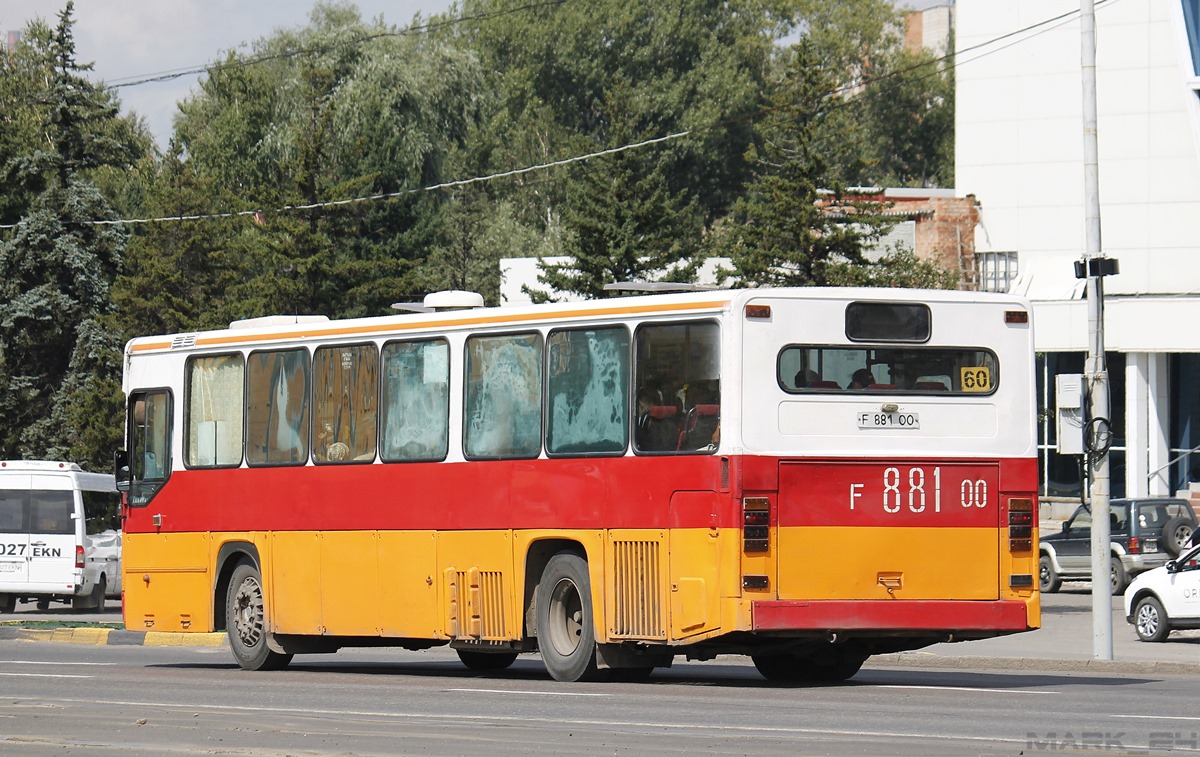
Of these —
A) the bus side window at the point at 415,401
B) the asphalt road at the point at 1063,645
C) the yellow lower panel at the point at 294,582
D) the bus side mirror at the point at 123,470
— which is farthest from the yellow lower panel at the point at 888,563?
the bus side mirror at the point at 123,470

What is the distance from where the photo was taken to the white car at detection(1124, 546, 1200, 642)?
82.2 feet

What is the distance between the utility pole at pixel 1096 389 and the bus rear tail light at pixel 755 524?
696 cm

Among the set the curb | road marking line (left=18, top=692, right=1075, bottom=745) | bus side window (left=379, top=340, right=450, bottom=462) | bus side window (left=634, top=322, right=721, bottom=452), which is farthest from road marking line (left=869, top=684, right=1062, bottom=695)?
the curb

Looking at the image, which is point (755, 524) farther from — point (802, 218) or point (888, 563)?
point (802, 218)

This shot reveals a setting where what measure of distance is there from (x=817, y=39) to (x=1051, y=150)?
47.0m

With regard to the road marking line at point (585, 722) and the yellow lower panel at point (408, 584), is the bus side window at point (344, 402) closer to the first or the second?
the yellow lower panel at point (408, 584)

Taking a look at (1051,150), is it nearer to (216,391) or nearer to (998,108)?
(998,108)

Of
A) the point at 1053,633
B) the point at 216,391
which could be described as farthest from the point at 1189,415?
the point at 216,391

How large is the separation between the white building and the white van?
87.1 ft

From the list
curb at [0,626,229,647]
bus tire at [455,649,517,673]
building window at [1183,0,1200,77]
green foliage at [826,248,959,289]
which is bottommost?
curb at [0,626,229,647]

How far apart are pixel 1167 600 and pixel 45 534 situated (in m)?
18.6

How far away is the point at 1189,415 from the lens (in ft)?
177

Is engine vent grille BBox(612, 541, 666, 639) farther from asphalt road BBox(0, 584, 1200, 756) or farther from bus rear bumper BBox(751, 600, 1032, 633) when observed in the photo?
bus rear bumper BBox(751, 600, 1032, 633)

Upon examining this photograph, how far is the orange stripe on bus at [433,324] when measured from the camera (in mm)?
15562
